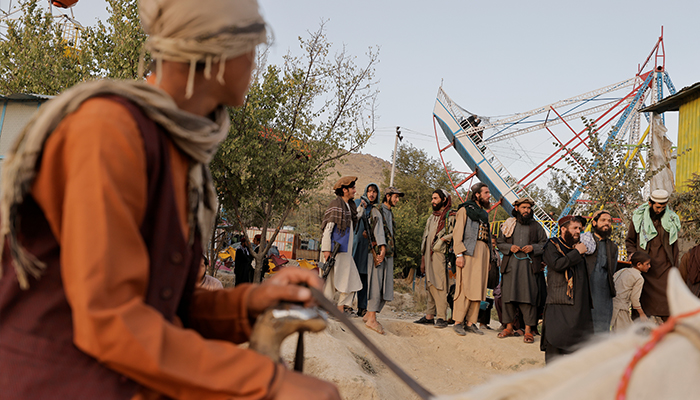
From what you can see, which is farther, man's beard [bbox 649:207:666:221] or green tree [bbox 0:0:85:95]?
green tree [bbox 0:0:85:95]

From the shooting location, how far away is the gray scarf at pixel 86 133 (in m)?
0.93

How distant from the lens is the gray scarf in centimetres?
93

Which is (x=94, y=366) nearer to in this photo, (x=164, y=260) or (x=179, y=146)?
(x=164, y=260)

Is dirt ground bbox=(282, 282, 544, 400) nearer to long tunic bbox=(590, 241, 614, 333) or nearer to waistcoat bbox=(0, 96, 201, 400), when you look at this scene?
long tunic bbox=(590, 241, 614, 333)

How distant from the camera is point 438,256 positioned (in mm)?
8383

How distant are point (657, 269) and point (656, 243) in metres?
0.38

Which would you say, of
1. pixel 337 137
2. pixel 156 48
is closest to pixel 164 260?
pixel 156 48

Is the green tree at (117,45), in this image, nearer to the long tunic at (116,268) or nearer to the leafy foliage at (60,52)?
the leafy foliage at (60,52)

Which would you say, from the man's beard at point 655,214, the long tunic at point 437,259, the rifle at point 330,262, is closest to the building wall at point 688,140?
the man's beard at point 655,214

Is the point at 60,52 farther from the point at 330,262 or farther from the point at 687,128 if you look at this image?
the point at 687,128

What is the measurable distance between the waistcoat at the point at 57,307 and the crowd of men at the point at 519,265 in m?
6.02

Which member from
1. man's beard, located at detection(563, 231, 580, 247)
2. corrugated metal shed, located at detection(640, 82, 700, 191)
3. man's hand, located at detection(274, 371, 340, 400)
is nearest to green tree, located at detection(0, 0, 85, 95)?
man's beard, located at detection(563, 231, 580, 247)

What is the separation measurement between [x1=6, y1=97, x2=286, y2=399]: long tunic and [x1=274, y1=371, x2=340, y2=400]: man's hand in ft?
0.06

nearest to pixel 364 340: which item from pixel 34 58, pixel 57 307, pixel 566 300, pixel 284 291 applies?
pixel 284 291
